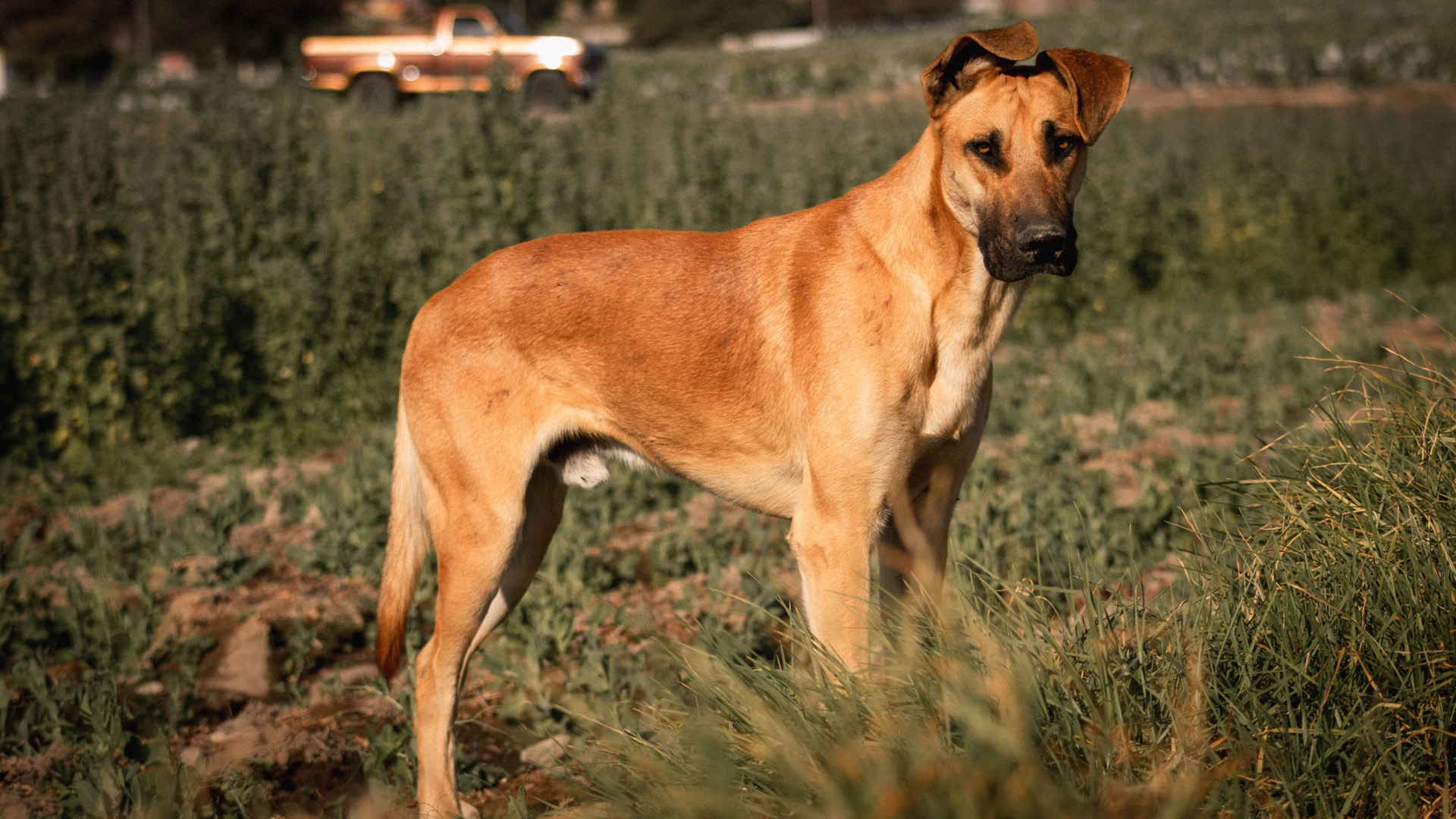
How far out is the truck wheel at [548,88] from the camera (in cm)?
1908

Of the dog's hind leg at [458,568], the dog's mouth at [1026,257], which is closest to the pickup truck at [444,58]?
the dog's hind leg at [458,568]

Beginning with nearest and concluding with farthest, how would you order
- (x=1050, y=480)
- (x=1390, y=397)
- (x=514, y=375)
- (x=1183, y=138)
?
(x=514, y=375) → (x=1390, y=397) → (x=1050, y=480) → (x=1183, y=138)

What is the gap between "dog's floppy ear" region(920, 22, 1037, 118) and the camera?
2.78m

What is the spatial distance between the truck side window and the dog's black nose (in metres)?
19.5

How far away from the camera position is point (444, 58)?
19781 mm

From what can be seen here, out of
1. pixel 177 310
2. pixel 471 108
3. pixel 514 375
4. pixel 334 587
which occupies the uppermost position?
pixel 471 108

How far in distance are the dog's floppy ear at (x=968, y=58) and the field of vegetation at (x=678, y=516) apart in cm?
118

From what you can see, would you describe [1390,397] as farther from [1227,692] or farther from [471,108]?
[471,108]

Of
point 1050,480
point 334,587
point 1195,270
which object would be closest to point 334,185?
point 334,587

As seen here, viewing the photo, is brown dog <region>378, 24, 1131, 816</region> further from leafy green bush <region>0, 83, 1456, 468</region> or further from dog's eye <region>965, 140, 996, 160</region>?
leafy green bush <region>0, 83, 1456, 468</region>

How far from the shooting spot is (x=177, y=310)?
20.9ft

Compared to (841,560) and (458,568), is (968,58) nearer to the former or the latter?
(841,560)

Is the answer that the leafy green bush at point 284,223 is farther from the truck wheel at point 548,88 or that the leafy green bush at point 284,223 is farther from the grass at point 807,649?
the truck wheel at point 548,88

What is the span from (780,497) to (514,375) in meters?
0.93
